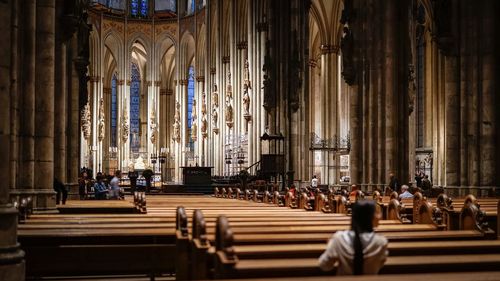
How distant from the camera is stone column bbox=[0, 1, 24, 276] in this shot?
8094 millimetres

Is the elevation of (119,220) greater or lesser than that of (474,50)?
lesser

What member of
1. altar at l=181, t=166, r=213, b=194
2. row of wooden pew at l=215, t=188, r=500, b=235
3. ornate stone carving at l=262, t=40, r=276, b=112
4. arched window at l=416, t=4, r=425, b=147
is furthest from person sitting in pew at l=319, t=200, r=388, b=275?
arched window at l=416, t=4, r=425, b=147

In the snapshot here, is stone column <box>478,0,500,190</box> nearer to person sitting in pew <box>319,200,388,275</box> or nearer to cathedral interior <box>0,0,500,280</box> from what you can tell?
cathedral interior <box>0,0,500,280</box>

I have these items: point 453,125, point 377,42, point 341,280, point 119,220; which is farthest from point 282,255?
point 377,42

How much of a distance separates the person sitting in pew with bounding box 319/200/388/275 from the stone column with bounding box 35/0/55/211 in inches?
395

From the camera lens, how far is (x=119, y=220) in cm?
1146

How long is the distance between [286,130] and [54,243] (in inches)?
1002

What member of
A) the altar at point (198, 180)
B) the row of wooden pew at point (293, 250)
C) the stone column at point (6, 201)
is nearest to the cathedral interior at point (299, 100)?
the stone column at point (6, 201)

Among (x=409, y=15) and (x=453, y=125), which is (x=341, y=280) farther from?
(x=409, y=15)

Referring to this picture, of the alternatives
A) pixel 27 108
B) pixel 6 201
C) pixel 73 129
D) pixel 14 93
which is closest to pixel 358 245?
pixel 6 201

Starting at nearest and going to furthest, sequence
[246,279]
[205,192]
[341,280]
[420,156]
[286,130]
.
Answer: [341,280]
[246,279]
[286,130]
[205,192]
[420,156]

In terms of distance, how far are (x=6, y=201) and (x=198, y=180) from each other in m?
28.7

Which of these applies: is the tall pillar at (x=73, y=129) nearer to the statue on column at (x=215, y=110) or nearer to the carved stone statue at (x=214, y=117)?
the statue on column at (x=215, y=110)

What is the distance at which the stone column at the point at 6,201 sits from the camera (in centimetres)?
809
